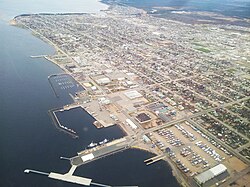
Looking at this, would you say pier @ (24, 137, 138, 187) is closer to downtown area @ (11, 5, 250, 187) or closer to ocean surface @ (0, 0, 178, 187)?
downtown area @ (11, 5, 250, 187)

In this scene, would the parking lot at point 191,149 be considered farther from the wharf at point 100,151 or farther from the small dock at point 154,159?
the wharf at point 100,151

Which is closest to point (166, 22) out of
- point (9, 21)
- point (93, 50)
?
point (93, 50)

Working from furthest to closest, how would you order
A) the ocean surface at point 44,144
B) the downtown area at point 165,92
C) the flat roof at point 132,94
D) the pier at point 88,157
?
the flat roof at point 132,94 < the downtown area at point 165,92 < the ocean surface at point 44,144 < the pier at point 88,157

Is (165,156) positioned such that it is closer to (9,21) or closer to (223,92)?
(223,92)

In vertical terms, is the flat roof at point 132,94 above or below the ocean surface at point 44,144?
above

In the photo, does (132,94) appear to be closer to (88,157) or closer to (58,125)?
(58,125)

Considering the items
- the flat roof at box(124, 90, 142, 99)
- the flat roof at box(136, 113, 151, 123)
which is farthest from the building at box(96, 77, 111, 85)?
the flat roof at box(136, 113, 151, 123)

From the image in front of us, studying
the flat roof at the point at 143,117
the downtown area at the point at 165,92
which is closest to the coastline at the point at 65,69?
the downtown area at the point at 165,92

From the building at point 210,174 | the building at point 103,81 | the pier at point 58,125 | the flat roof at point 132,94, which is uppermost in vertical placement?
the building at point 103,81
